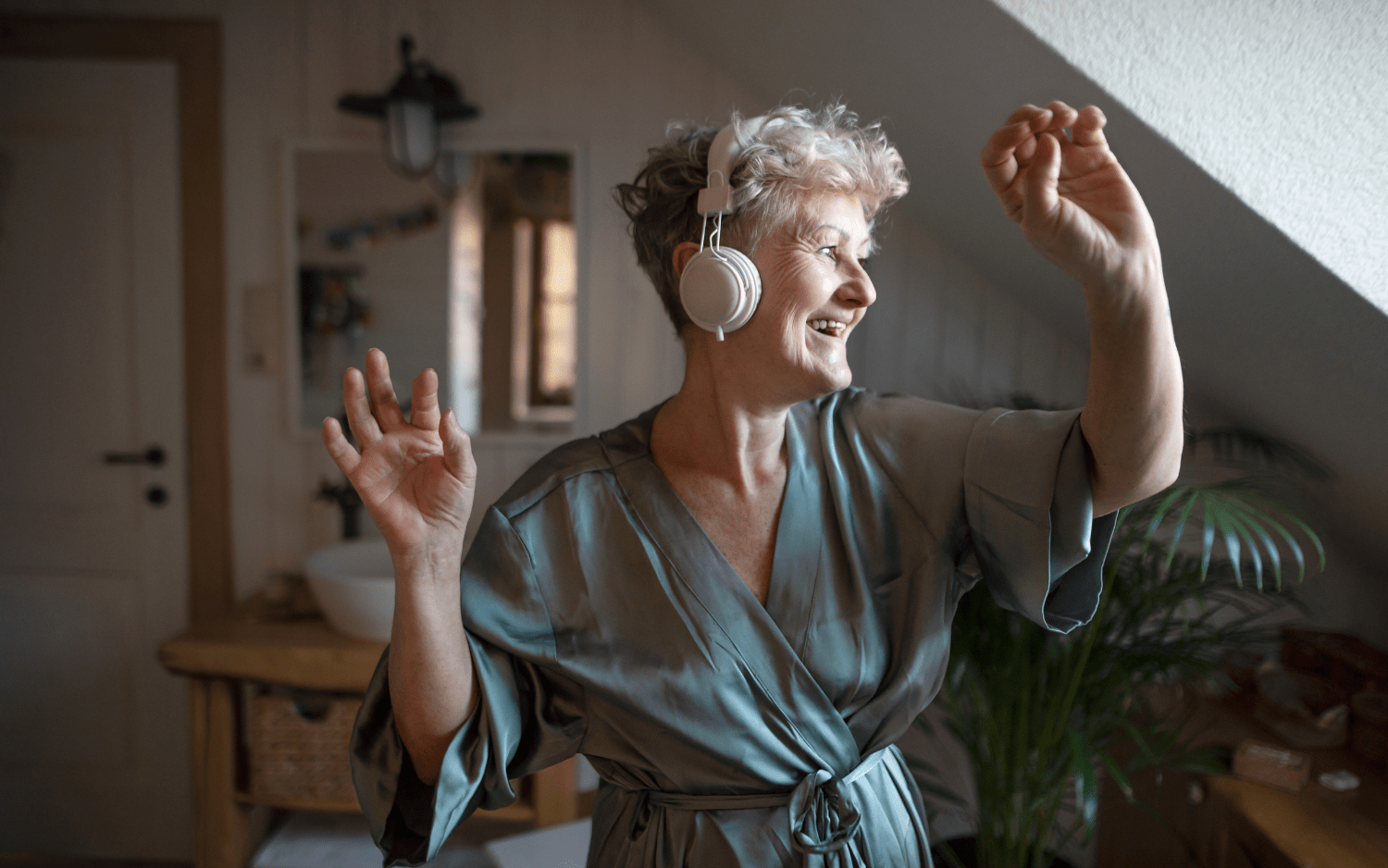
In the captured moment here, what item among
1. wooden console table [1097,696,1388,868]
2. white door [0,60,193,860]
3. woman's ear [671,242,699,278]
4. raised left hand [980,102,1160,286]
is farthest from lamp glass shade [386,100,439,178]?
wooden console table [1097,696,1388,868]

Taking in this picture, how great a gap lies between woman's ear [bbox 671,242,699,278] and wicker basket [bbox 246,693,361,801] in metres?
1.40

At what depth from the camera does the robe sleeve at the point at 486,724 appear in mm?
867

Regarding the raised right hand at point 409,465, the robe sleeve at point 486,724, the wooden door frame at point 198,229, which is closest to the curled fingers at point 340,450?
the raised right hand at point 409,465

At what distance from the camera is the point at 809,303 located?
34.9 inches

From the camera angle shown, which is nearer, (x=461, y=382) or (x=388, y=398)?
(x=388, y=398)

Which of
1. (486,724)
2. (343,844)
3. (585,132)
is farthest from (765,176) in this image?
(343,844)

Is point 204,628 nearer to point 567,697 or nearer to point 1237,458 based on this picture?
point 567,697

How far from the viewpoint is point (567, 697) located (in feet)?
3.10

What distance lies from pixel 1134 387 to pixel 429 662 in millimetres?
699

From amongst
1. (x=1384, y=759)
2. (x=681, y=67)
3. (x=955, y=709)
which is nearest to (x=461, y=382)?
(x=681, y=67)

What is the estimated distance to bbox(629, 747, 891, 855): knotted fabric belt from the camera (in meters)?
0.90

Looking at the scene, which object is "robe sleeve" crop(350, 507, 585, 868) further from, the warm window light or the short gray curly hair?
the warm window light

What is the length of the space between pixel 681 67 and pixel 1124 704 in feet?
→ 5.97

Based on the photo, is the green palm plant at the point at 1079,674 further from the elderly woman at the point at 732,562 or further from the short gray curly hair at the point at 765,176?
the short gray curly hair at the point at 765,176
